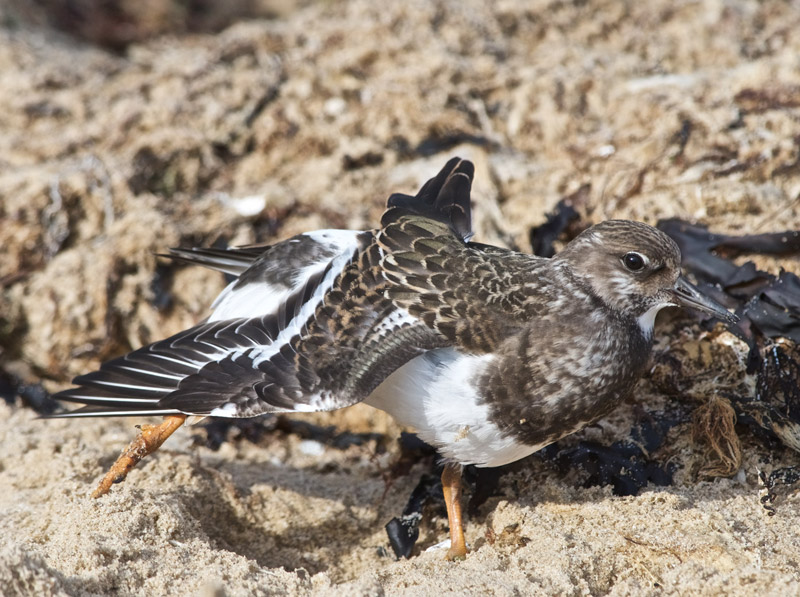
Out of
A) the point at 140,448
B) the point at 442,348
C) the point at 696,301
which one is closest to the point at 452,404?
the point at 442,348

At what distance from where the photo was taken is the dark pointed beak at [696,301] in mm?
3582

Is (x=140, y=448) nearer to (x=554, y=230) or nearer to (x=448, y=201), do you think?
(x=448, y=201)

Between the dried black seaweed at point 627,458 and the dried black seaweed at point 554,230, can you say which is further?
the dried black seaweed at point 554,230

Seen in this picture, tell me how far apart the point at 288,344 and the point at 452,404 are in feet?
2.64

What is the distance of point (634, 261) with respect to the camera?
358cm

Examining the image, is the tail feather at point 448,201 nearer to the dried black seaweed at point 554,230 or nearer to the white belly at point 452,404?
the dried black seaweed at point 554,230

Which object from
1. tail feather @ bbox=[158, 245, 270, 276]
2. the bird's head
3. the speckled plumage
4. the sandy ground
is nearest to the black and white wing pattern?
the speckled plumage

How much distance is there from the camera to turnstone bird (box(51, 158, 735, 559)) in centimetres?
344

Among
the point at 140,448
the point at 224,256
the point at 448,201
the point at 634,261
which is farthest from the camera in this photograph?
the point at 224,256

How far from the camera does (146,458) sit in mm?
4109

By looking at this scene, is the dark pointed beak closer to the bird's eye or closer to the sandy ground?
the bird's eye

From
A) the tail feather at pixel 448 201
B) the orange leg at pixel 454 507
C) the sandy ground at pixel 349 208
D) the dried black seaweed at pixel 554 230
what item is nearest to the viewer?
the sandy ground at pixel 349 208

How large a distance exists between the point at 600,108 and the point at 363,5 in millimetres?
2387

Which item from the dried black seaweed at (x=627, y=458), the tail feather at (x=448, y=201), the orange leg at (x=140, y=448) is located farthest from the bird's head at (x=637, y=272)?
the orange leg at (x=140, y=448)
